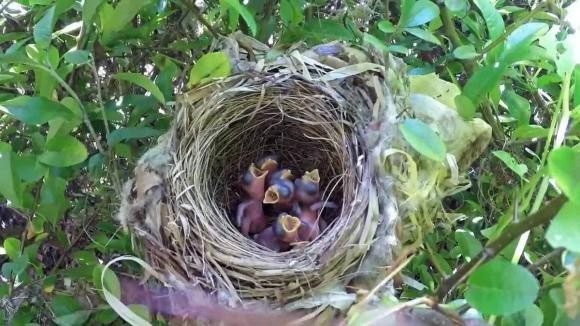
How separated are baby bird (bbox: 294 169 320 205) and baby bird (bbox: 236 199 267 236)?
66 millimetres

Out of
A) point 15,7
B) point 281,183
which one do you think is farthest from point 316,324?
point 15,7

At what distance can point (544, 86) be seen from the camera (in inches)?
39.3

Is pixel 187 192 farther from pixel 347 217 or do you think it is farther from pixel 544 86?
pixel 544 86

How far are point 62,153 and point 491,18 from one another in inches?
20.2

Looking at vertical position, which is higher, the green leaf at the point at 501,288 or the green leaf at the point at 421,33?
the green leaf at the point at 501,288

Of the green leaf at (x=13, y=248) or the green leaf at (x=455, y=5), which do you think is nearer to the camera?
the green leaf at (x=455, y=5)

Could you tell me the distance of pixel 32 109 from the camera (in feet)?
2.83

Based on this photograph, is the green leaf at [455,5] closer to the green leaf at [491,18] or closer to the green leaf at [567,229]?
the green leaf at [491,18]

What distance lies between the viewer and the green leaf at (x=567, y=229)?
420 mm

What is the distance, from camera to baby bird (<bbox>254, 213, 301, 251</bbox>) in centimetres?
105

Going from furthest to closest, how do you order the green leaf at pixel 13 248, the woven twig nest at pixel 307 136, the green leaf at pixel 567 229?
1. the green leaf at pixel 13 248
2. the woven twig nest at pixel 307 136
3. the green leaf at pixel 567 229

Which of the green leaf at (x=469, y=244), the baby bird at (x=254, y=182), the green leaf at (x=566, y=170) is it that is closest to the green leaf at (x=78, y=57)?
the baby bird at (x=254, y=182)

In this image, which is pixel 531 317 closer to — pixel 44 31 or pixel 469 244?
pixel 469 244

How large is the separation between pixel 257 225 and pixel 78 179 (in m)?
0.30
